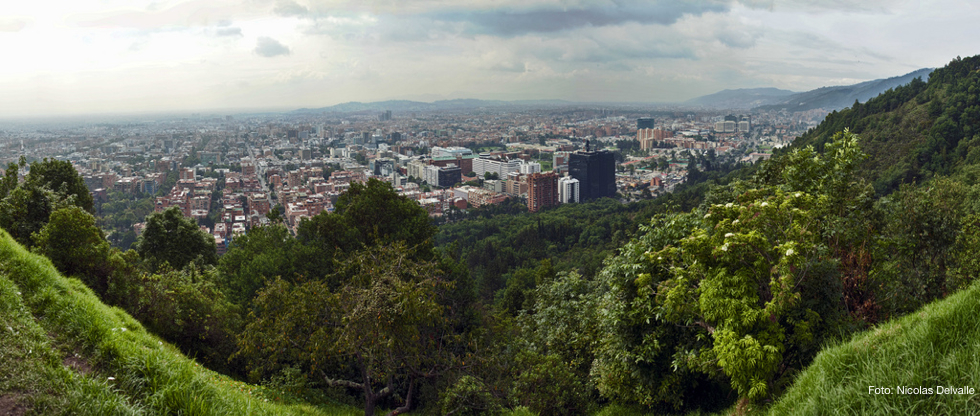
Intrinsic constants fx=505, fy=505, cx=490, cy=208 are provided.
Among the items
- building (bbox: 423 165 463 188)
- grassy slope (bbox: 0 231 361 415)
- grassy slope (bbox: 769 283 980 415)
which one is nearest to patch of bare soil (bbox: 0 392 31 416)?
grassy slope (bbox: 0 231 361 415)

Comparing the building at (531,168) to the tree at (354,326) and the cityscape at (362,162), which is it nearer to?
the cityscape at (362,162)

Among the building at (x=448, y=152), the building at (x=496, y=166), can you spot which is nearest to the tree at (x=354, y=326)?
the building at (x=496, y=166)

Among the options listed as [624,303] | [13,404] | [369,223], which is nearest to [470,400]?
[624,303]

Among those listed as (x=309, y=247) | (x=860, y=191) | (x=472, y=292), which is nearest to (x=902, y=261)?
(x=860, y=191)

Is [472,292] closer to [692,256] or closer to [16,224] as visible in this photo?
[692,256]

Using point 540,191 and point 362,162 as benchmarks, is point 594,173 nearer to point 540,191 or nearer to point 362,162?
point 540,191

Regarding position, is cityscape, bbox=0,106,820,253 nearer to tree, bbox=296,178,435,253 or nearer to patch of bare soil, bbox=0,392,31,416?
tree, bbox=296,178,435,253
